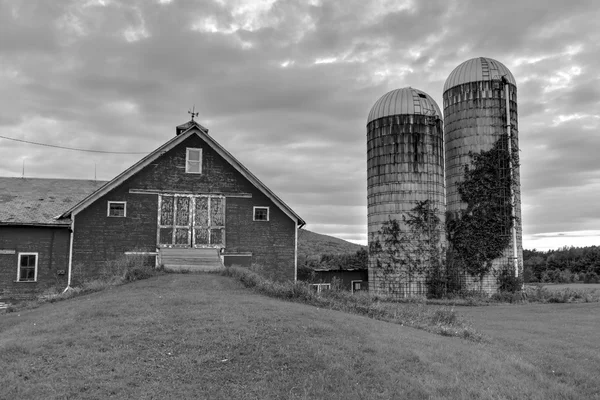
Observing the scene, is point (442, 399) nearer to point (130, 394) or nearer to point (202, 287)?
point (130, 394)

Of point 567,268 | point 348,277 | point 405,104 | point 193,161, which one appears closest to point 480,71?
point 405,104

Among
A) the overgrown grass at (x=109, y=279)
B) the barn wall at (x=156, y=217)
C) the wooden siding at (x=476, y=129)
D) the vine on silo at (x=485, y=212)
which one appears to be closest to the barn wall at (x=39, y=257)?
the overgrown grass at (x=109, y=279)

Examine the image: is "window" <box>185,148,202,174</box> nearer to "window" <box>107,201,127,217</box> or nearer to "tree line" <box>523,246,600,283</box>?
"window" <box>107,201,127,217</box>

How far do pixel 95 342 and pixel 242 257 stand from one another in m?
17.6

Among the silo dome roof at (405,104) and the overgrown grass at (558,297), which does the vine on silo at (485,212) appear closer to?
the overgrown grass at (558,297)

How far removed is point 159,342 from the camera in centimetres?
1198

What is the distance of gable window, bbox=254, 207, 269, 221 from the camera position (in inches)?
1187

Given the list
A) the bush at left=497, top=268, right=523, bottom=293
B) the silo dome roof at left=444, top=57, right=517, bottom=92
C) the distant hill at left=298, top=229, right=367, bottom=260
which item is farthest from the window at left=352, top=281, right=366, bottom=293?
the distant hill at left=298, top=229, right=367, bottom=260

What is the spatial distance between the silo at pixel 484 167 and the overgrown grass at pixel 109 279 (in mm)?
20687

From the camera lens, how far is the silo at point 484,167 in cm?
3566

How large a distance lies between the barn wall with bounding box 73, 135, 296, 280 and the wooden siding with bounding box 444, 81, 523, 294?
13.6 m

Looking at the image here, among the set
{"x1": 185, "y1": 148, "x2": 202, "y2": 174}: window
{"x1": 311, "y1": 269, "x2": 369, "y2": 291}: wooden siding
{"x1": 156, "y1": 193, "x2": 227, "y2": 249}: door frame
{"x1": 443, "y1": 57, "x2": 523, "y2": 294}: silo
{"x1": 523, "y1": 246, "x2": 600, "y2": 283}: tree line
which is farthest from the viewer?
{"x1": 523, "y1": 246, "x2": 600, "y2": 283}: tree line

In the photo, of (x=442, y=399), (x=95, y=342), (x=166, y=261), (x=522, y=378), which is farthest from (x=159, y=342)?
(x=166, y=261)

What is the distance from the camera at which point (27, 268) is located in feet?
89.5
